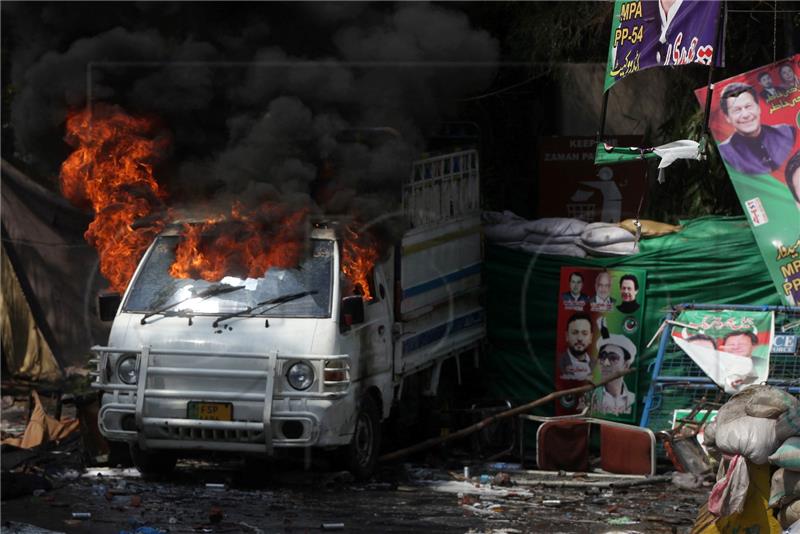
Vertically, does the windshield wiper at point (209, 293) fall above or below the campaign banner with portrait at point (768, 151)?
below

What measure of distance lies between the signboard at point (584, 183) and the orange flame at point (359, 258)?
4198 mm

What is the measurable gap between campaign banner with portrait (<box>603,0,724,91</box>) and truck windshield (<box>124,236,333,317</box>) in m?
2.67

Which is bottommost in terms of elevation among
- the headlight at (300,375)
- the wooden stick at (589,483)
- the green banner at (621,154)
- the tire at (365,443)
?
the wooden stick at (589,483)

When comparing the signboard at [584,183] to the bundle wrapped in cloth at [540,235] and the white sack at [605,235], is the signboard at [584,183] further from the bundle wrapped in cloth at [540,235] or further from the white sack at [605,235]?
the white sack at [605,235]

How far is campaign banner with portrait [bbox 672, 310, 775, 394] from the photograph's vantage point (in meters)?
11.2

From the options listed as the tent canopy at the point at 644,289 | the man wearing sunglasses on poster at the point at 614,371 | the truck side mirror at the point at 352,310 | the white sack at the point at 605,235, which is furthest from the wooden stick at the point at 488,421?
the truck side mirror at the point at 352,310

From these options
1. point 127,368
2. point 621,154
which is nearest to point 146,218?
point 127,368

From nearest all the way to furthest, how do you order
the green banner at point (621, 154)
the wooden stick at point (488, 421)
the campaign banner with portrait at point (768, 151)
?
the green banner at point (621, 154), the wooden stick at point (488, 421), the campaign banner with portrait at point (768, 151)

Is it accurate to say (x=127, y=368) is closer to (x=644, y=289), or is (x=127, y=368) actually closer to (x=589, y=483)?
(x=589, y=483)

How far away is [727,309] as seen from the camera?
1150 cm

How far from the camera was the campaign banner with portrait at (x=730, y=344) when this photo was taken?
11.2 metres

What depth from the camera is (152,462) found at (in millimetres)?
10664

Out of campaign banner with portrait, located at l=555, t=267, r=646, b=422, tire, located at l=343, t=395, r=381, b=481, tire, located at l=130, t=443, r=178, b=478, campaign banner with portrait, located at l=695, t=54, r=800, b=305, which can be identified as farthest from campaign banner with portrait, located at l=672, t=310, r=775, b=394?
tire, located at l=130, t=443, r=178, b=478

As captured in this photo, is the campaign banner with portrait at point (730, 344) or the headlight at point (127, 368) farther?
the campaign banner with portrait at point (730, 344)
